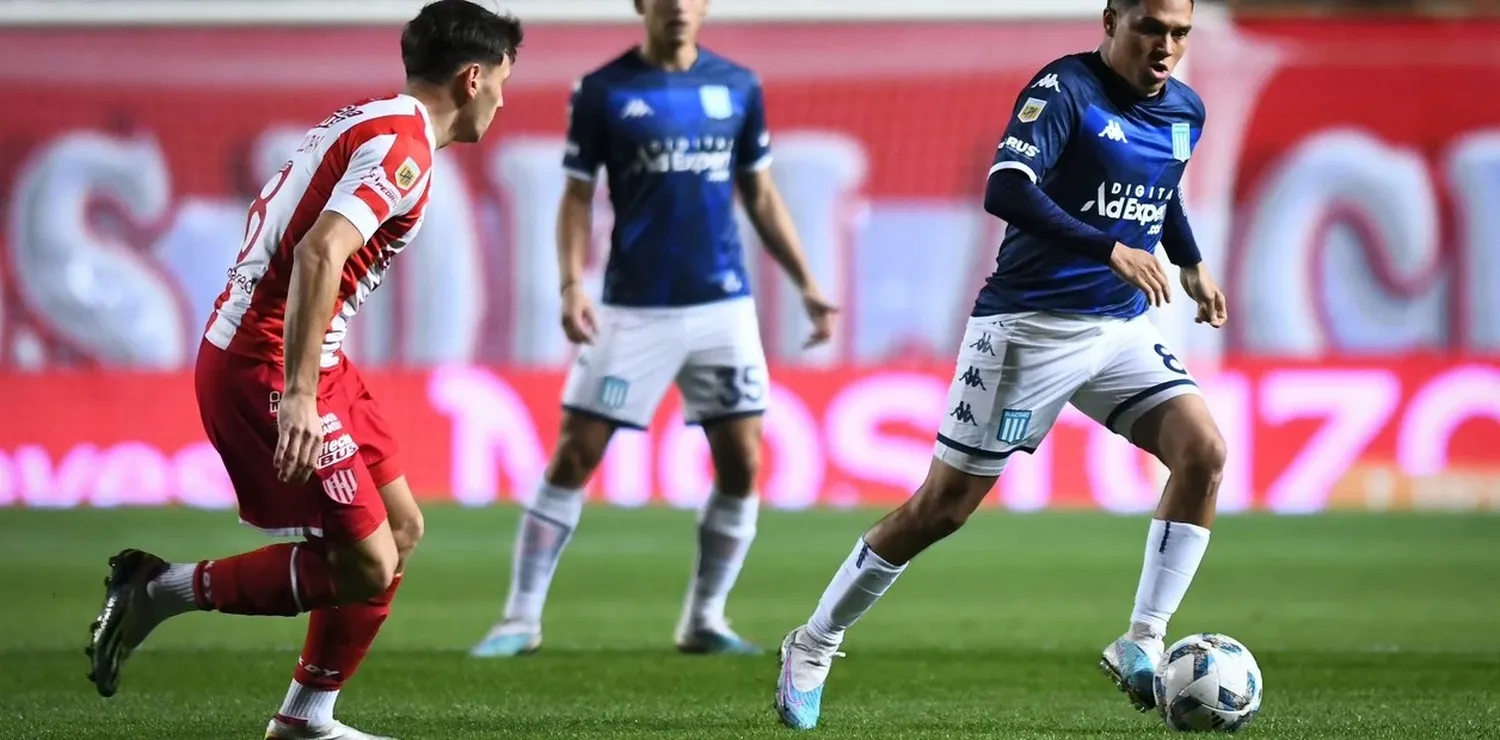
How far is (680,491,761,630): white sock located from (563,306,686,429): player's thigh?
46 centimetres

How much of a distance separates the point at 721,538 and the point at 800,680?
2050mm

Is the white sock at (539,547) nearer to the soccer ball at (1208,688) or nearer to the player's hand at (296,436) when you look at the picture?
the soccer ball at (1208,688)

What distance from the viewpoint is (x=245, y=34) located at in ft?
54.3

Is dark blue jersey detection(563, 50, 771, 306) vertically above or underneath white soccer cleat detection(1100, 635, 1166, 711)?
above

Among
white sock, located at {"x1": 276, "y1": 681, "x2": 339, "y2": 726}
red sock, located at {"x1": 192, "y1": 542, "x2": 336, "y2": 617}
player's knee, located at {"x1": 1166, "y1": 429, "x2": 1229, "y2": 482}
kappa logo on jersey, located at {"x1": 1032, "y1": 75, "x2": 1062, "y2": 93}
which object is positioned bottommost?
white sock, located at {"x1": 276, "y1": 681, "x2": 339, "y2": 726}

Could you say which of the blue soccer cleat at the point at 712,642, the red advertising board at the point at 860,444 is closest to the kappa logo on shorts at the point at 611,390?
the blue soccer cleat at the point at 712,642

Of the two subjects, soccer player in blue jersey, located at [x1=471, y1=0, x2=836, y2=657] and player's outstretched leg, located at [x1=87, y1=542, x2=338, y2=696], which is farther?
soccer player in blue jersey, located at [x1=471, y1=0, x2=836, y2=657]

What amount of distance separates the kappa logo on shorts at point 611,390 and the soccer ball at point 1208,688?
8.65 feet

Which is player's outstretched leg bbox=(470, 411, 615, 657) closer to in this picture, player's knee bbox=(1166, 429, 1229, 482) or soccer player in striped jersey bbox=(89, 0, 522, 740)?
soccer player in striped jersey bbox=(89, 0, 522, 740)

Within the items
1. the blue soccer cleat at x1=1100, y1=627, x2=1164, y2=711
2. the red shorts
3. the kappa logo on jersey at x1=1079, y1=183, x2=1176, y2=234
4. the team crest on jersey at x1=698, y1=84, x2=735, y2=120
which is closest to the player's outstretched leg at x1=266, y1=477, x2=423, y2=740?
the red shorts

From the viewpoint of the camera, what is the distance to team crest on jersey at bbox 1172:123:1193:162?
19.4 feet

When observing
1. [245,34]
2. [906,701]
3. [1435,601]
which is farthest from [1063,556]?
[245,34]

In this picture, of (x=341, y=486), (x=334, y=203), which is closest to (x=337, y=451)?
(x=341, y=486)

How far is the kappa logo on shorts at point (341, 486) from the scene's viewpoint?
16.4ft
